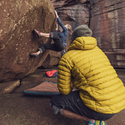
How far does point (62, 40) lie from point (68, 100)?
224cm

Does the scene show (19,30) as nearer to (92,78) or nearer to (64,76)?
(64,76)

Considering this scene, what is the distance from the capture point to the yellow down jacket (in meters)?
1.06

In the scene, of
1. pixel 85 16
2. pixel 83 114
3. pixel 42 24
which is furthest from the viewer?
Result: pixel 85 16

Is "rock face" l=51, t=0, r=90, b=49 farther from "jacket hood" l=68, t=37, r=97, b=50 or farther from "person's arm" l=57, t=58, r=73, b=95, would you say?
"person's arm" l=57, t=58, r=73, b=95

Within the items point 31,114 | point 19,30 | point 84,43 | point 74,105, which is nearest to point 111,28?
point 19,30

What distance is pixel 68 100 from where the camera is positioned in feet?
4.10

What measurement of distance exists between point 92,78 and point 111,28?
228 inches

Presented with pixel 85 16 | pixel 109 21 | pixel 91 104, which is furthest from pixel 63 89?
pixel 85 16

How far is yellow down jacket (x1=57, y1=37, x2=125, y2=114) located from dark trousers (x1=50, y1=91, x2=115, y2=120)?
0.06 metres

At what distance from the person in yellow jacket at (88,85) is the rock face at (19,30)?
1.32 metres

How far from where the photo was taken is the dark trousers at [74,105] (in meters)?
1.13

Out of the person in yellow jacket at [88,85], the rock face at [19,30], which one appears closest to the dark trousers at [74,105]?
the person in yellow jacket at [88,85]

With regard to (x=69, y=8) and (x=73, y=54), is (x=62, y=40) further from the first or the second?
(x=69, y=8)

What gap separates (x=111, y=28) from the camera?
19.2ft
